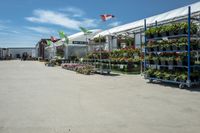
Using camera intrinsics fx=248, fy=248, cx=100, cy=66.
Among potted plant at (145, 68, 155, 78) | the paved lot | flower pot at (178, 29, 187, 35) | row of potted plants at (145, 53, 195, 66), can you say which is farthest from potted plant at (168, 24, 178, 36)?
the paved lot

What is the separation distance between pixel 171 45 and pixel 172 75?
4.01 feet

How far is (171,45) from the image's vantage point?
32.6ft

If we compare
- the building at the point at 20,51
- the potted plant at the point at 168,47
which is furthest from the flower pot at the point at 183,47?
the building at the point at 20,51

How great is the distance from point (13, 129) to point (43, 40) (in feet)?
232

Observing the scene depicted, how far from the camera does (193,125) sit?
4.46m

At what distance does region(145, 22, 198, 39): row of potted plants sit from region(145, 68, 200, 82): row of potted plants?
1514mm

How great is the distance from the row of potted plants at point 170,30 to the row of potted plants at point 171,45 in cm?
30

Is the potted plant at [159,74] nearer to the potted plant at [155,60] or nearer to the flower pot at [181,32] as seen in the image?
the potted plant at [155,60]

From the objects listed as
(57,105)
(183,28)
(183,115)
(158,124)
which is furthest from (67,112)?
(183,28)

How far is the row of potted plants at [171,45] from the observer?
365 inches

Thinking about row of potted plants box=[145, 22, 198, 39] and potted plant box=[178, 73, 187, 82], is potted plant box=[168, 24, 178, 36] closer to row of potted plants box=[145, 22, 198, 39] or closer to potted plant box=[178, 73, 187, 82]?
row of potted plants box=[145, 22, 198, 39]

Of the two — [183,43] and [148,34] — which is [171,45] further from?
[148,34]

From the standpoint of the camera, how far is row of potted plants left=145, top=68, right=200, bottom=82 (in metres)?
9.10

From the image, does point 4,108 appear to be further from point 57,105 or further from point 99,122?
point 99,122
